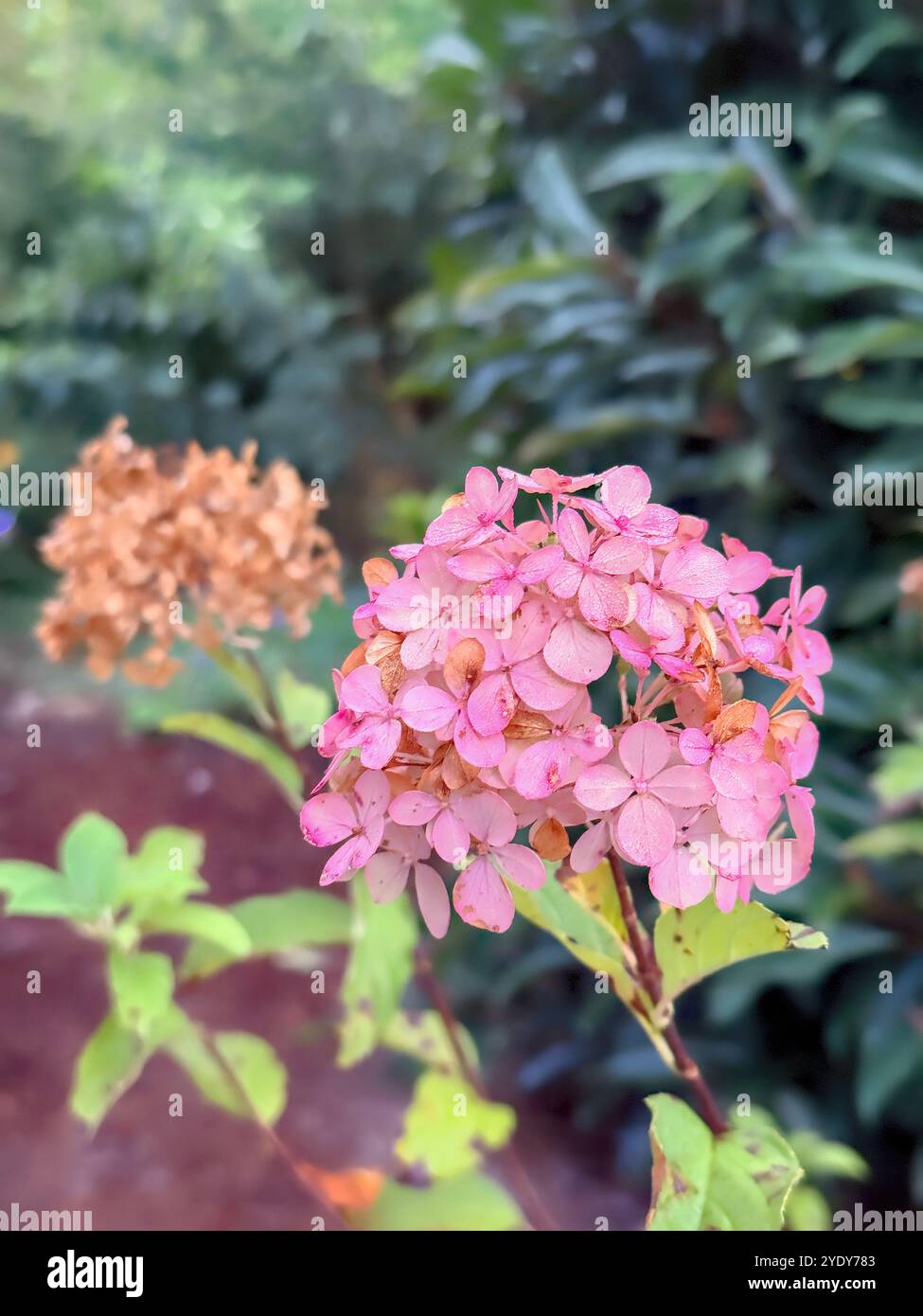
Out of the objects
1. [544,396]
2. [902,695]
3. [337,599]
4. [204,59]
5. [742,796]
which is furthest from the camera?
[204,59]

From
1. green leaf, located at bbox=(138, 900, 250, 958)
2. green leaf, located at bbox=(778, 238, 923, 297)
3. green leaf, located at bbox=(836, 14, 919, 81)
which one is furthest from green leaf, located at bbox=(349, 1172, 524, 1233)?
green leaf, located at bbox=(836, 14, 919, 81)

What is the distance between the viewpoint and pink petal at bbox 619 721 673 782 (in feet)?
1.08

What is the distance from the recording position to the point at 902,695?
95 cm

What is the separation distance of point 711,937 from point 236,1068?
417 mm

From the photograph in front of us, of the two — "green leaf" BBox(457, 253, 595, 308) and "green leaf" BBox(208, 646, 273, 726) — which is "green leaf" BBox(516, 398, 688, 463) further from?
"green leaf" BBox(208, 646, 273, 726)

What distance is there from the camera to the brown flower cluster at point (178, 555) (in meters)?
0.65

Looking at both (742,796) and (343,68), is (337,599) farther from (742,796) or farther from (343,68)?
(343,68)

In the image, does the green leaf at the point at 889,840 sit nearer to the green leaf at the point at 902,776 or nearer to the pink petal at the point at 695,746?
the green leaf at the point at 902,776

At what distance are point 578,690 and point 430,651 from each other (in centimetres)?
5

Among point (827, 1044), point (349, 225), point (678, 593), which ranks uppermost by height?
point (349, 225)

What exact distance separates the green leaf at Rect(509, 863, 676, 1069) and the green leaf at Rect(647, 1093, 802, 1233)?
32 mm

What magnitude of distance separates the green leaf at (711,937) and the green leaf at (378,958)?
258mm

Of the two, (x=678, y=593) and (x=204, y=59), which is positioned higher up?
(x=204, y=59)

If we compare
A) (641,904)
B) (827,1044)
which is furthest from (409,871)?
(827,1044)
